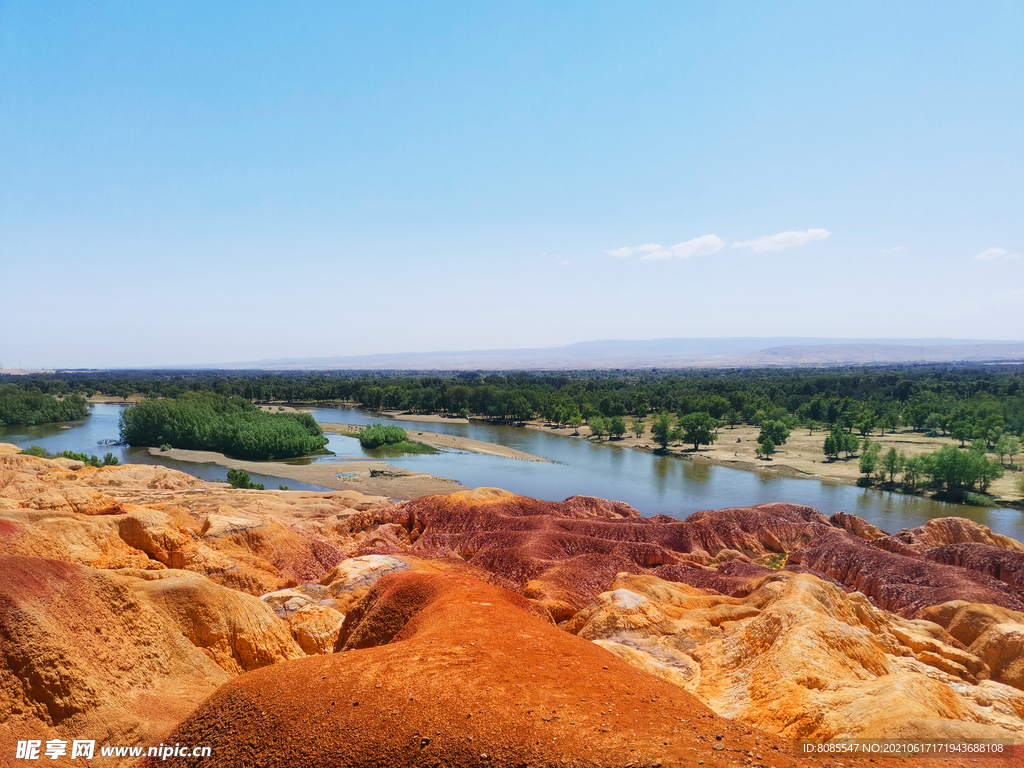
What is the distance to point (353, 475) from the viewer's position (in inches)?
2640

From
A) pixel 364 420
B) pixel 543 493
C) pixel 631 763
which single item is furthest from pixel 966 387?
pixel 631 763

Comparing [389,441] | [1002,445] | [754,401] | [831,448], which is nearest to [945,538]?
[831,448]

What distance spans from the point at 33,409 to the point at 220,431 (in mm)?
60665

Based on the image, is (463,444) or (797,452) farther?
(463,444)

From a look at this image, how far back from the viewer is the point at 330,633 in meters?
18.9

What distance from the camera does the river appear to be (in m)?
55.5

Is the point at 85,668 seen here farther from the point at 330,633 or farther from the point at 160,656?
the point at 330,633

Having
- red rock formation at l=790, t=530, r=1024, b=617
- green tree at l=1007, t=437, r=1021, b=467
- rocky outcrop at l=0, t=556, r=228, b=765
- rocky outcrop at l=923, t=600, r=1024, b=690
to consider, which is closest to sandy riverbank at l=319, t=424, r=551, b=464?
red rock formation at l=790, t=530, r=1024, b=617

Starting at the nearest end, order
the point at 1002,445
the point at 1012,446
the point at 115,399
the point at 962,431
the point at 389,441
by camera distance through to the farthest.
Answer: the point at 1002,445 → the point at 1012,446 → the point at 962,431 → the point at 389,441 → the point at 115,399

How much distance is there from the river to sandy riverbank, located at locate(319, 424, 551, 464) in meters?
2.12

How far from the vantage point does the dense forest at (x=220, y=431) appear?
265 ft

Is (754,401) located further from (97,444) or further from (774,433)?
(97,444)

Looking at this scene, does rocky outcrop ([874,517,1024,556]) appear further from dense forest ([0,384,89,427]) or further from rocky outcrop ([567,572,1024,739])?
dense forest ([0,384,89,427])

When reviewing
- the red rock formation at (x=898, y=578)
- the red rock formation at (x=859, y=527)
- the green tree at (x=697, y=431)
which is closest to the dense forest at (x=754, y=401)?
the green tree at (x=697, y=431)
